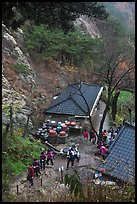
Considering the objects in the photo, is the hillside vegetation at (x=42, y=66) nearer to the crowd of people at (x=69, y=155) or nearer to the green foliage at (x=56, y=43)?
the green foliage at (x=56, y=43)

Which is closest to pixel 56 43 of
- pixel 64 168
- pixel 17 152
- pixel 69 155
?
pixel 17 152

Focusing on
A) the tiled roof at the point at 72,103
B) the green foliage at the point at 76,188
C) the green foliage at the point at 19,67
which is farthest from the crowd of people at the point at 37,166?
the green foliage at the point at 19,67

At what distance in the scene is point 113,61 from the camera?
74.4ft

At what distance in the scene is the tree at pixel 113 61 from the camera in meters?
20.5

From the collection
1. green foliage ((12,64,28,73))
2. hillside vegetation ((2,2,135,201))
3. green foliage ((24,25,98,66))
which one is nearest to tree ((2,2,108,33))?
hillside vegetation ((2,2,135,201))

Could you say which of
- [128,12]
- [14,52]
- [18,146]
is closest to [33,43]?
[14,52]

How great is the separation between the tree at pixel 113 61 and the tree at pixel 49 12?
1129cm

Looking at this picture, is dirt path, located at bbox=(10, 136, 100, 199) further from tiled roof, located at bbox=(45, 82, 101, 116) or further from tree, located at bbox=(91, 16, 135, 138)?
tiled roof, located at bbox=(45, 82, 101, 116)

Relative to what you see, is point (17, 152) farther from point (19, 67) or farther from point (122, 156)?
point (19, 67)

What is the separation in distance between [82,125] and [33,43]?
34.8 ft

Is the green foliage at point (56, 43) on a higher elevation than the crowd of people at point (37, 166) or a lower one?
higher

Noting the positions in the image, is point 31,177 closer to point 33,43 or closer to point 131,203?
point 131,203

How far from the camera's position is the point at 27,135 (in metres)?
18.7

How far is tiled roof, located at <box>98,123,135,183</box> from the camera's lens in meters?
10.8
